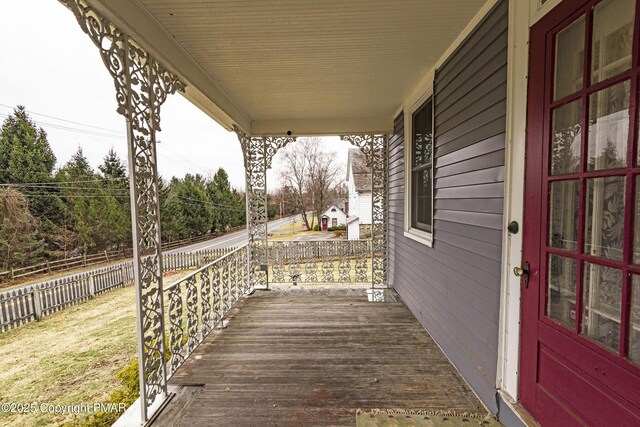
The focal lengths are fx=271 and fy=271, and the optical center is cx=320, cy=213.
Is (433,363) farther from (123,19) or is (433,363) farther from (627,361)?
(123,19)

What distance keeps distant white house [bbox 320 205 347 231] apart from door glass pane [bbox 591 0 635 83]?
826 inches

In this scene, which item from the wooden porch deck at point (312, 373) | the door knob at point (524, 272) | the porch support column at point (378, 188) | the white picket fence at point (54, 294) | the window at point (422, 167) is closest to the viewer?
the door knob at point (524, 272)

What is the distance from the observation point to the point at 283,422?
1814mm

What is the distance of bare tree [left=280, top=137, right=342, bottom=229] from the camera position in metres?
22.5

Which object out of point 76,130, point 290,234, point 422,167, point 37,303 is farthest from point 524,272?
point 76,130

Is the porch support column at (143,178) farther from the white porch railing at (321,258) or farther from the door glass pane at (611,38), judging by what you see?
the white porch railing at (321,258)

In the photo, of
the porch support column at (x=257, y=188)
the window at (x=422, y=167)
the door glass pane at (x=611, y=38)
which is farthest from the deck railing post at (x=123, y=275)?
the door glass pane at (x=611, y=38)

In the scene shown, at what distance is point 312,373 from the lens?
2316 mm

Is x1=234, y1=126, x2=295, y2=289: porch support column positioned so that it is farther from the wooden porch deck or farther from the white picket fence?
the wooden porch deck

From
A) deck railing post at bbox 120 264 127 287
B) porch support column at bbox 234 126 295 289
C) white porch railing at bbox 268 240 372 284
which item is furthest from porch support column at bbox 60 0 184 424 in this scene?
deck railing post at bbox 120 264 127 287

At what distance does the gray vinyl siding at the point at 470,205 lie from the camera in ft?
5.91

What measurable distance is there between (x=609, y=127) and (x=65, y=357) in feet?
26.4

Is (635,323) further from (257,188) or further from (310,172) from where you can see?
(310,172)

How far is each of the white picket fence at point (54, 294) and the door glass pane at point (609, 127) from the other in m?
4.83
